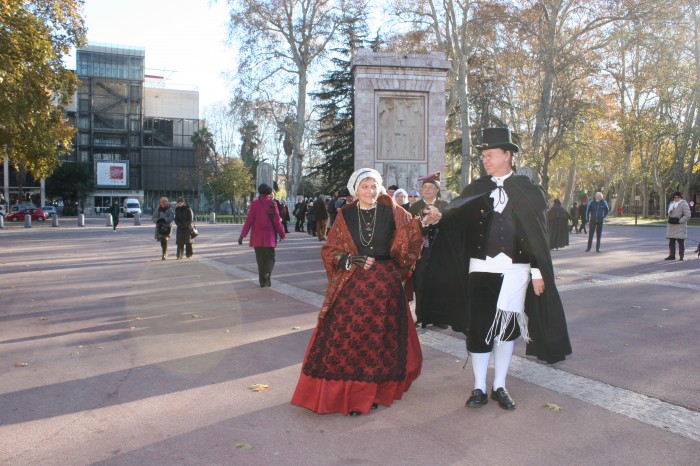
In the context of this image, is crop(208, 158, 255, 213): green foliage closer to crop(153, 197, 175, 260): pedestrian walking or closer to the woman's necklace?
crop(153, 197, 175, 260): pedestrian walking

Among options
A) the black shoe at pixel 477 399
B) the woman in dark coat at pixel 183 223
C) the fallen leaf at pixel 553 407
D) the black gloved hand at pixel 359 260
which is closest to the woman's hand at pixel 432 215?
the black gloved hand at pixel 359 260

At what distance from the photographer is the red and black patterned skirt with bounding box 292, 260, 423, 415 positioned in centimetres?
442

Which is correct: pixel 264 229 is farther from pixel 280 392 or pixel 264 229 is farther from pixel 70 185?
pixel 70 185

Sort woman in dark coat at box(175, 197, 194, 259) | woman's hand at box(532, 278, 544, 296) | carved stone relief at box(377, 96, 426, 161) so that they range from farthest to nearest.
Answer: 1. carved stone relief at box(377, 96, 426, 161)
2. woman in dark coat at box(175, 197, 194, 259)
3. woman's hand at box(532, 278, 544, 296)

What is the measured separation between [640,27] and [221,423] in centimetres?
2627

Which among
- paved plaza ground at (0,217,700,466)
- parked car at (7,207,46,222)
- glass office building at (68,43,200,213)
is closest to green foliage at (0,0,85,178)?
paved plaza ground at (0,217,700,466)

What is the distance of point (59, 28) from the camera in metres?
20.8

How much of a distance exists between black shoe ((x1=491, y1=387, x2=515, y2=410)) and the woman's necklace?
1493 mm

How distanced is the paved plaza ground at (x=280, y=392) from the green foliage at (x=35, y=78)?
29.2ft

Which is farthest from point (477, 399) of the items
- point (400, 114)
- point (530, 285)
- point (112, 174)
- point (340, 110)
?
point (112, 174)

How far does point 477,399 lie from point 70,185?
68.3m

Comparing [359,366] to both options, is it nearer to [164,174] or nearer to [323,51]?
[323,51]

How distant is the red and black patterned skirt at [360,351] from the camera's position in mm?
4422

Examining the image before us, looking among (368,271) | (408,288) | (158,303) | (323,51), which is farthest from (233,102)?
(368,271)
